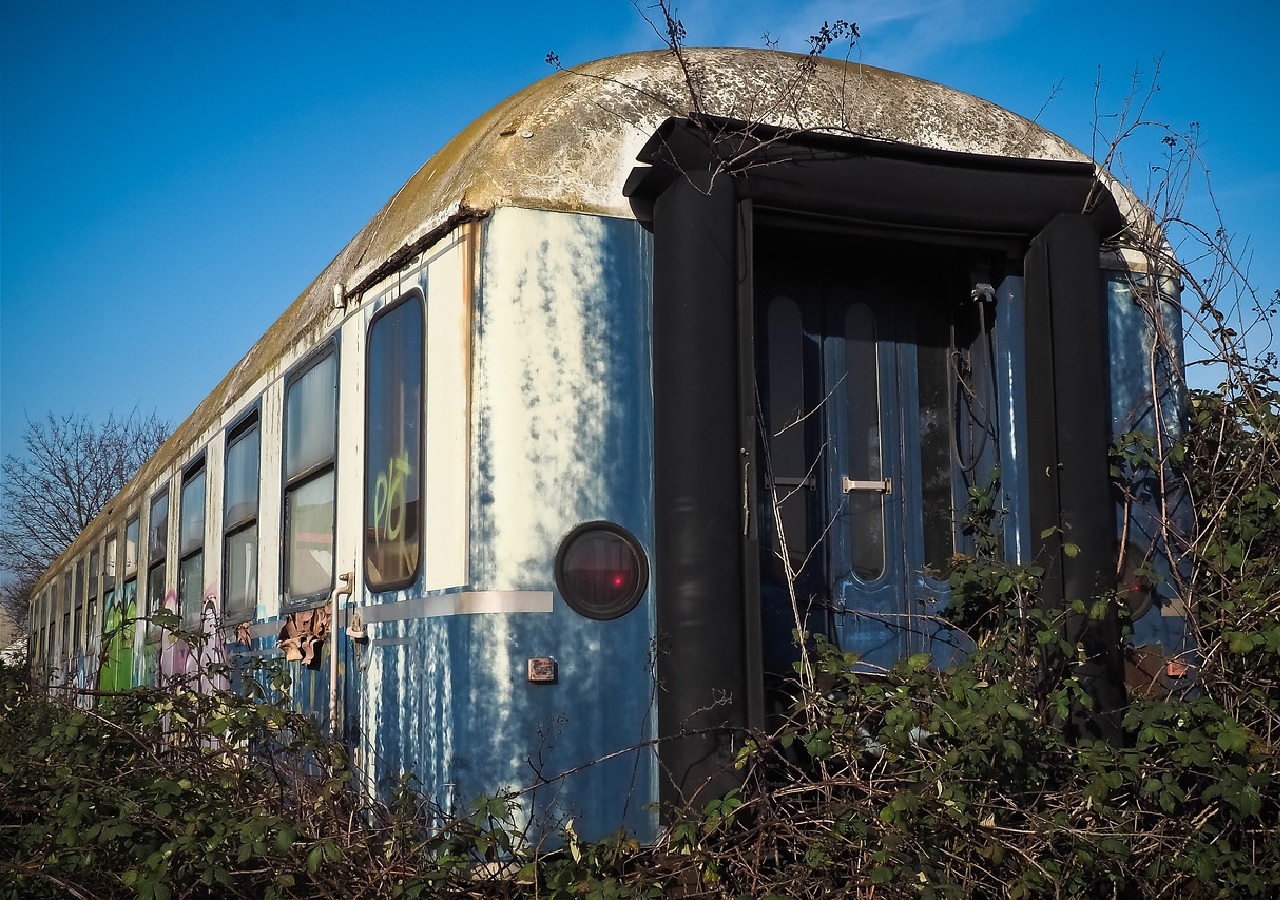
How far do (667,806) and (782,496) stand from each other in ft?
4.09

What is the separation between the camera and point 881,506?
486 cm

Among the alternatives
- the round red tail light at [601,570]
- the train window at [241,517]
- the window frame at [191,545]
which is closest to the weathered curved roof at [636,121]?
the round red tail light at [601,570]

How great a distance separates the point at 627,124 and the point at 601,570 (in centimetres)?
151

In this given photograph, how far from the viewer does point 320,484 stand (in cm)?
563

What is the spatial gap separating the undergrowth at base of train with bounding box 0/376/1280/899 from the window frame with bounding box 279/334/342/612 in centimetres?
103

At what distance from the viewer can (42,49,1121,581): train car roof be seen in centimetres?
426

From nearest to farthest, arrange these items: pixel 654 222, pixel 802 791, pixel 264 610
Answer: pixel 802 791, pixel 654 222, pixel 264 610

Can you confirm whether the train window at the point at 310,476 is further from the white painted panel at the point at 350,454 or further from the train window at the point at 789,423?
the train window at the point at 789,423

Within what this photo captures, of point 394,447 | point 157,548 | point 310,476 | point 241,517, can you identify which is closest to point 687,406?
point 394,447

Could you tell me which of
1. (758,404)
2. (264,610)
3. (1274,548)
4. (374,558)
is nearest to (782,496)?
(758,404)

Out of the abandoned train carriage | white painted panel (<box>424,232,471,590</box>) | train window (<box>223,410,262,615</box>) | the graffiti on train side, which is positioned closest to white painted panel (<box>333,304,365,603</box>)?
the abandoned train carriage

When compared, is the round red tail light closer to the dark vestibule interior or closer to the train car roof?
the dark vestibule interior

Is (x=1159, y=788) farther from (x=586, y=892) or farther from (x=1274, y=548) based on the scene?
(x=586, y=892)

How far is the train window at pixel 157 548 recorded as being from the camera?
398 inches
